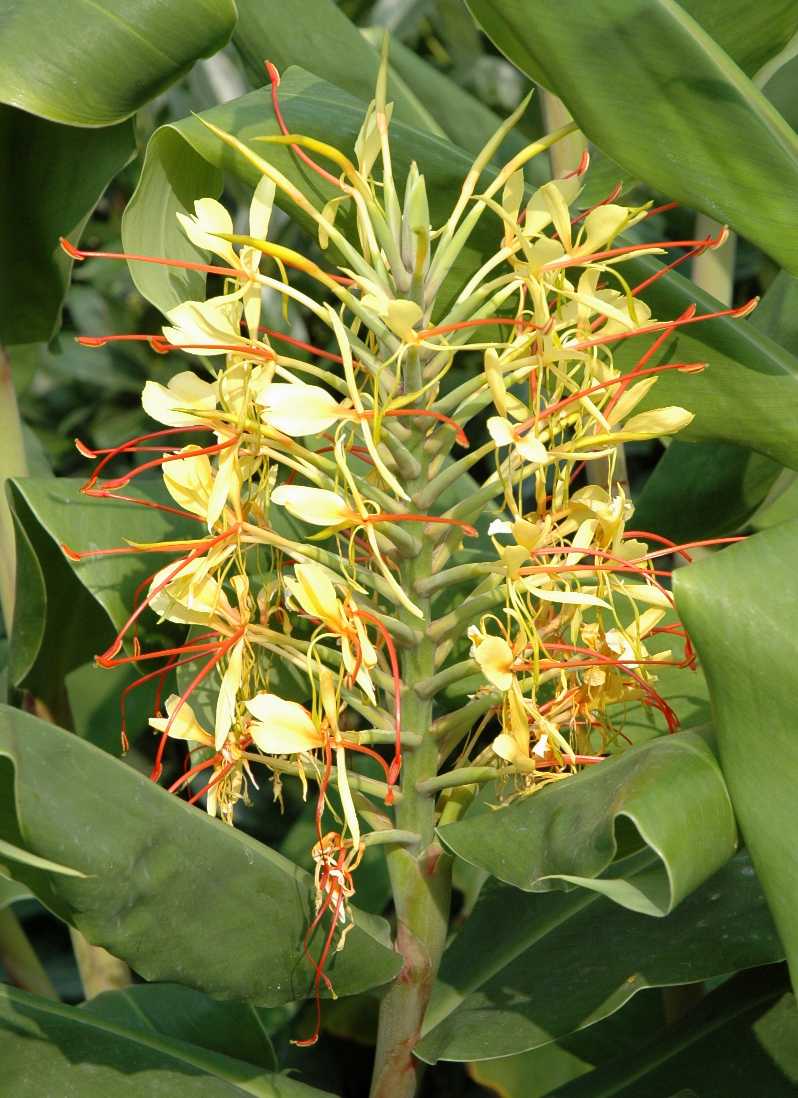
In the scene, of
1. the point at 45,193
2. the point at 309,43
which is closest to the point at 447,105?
the point at 309,43

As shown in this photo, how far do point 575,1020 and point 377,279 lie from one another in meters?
0.52

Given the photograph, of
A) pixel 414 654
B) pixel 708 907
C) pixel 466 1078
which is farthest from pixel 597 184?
pixel 466 1078

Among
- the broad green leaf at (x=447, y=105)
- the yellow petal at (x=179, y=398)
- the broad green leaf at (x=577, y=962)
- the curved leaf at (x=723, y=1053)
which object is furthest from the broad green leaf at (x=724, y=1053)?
the broad green leaf at (x=447, y=105)

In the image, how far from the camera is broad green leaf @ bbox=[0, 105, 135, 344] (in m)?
1.16

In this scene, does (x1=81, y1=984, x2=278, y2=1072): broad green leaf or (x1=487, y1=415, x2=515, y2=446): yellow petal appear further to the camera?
(x1=81, y1=984, x2=278, y2=1072): broad green leaf

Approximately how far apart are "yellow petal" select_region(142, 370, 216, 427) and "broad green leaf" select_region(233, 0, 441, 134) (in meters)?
0.49

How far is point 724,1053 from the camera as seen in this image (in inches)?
40.9

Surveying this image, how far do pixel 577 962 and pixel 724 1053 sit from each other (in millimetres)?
166

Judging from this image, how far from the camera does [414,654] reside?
873mm

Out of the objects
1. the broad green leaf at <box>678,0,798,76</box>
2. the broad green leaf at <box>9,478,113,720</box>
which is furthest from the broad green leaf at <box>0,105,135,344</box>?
the broad green leaf at <box>678,0,798,76</box>

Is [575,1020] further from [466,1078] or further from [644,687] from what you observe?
[466,1078]

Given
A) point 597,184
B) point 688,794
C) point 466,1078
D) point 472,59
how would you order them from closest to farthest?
1. point 688,794
2. point 597,184
3. point 466,1078
4. point 472,59

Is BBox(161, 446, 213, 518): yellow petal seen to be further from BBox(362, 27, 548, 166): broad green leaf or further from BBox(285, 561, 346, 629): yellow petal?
BBox(362, 27, 548, 166): broad green leaf

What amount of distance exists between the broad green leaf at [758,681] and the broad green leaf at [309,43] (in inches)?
28.0
